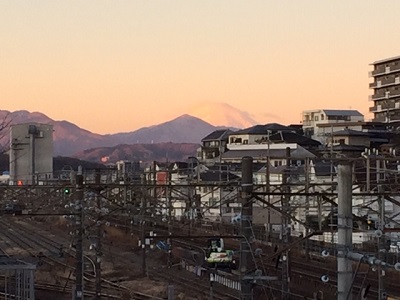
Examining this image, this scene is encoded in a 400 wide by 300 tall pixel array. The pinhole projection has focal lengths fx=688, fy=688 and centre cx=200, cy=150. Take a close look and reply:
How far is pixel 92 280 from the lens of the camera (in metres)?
22.5

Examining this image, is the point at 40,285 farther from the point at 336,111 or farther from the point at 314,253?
the point at 336,111

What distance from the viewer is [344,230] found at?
547 cm

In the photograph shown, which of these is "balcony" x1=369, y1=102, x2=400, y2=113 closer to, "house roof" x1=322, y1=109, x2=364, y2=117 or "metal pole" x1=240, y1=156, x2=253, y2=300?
"house roof" x1=322, y1=109, x2=364, y2=117

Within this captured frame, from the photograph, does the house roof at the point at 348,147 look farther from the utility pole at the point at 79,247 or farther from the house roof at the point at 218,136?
the utility pole at the point at 79,247

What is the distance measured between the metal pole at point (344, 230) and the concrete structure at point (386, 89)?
173ft

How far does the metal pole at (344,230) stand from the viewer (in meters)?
5.36

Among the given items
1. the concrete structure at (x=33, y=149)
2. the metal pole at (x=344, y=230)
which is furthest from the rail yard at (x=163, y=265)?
the concrete structure at (x=33, y=149)

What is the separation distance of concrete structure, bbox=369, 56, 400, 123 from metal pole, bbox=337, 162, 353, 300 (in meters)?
52.8

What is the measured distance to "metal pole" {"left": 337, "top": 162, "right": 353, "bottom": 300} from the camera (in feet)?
17.6

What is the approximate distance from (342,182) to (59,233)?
124 feet

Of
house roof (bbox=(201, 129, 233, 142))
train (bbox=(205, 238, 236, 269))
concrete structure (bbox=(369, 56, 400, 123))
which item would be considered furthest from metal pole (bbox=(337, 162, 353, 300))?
house roof (bbox=(201, 129, 233, 142))

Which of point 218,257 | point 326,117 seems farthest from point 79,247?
point 326,117

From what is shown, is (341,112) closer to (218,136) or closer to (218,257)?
(218,136)

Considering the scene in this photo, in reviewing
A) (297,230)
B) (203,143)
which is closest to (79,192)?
(297,230)
